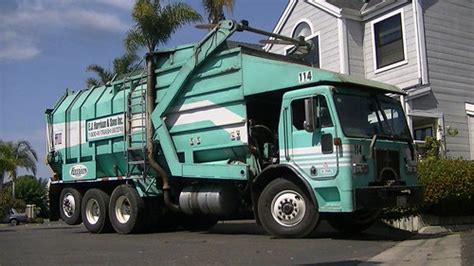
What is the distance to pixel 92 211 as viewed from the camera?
15.0m

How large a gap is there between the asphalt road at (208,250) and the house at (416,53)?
5.34m

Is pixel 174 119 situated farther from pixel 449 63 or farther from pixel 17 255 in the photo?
pixel 449 63

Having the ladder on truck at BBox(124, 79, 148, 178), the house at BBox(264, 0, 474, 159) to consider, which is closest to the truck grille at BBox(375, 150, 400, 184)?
the ladder on truck at BBox(124, 79, 148, 178)

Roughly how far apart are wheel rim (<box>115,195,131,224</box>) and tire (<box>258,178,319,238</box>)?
4.02 metres

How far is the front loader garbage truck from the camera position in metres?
10.5

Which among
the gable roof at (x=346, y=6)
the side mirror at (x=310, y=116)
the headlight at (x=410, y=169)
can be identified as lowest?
the headlight at (x=410, y=169)

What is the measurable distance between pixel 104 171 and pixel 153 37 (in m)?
10.4

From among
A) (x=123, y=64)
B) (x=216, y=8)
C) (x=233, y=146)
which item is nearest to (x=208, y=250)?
(x=233, y=146)

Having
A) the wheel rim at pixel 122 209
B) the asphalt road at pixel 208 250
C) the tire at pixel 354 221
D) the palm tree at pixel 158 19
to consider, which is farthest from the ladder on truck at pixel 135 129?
the palm tree at pixel 158 19

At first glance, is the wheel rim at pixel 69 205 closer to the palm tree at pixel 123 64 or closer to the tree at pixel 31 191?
the palm tree at pixel 123 64

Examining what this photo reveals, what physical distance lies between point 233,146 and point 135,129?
3.01m

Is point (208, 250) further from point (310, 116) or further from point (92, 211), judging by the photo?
point (92, 211)

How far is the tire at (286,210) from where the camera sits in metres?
10.7

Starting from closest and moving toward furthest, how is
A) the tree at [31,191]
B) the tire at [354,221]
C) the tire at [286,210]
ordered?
the tire at [286,210]
the tire at [354,221]
the tree at [31,191]
